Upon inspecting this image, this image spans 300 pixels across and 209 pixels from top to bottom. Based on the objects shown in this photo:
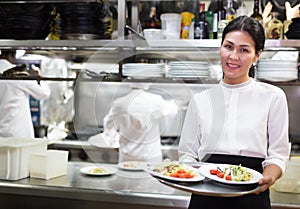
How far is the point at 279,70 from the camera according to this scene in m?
2.38

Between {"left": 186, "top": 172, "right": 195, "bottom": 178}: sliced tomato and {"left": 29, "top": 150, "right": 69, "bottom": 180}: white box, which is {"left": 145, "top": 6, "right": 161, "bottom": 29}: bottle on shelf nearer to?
{"left": 29, "top": 150, "right": 69, "bottom": 180}: white box

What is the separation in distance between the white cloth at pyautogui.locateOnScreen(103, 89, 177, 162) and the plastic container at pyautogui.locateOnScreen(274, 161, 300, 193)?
746mm

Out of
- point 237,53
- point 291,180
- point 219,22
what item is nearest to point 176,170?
point 237,53

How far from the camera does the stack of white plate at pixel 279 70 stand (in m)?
2.38

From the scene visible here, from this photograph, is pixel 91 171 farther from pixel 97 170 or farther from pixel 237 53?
pixel 237 53

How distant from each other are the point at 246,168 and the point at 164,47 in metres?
1.16

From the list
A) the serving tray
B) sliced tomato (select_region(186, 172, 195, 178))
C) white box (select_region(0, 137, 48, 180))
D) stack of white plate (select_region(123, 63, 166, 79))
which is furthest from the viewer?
stack of white plate (select_region(123, 63, 166, 79))

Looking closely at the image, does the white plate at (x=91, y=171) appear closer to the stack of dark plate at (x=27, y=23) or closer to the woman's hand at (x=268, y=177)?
the stack of dark plate at (x=27, y=23)

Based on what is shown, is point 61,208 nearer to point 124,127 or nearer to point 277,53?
point 124,127

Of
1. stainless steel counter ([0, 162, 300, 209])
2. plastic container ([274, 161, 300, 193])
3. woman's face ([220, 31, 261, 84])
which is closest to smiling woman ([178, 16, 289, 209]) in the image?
woman's face ([220, 31, 261, 84])

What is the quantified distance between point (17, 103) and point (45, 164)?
139 cm

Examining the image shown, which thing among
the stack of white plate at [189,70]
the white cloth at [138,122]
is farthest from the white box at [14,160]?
the stack of white plate at [189,70]

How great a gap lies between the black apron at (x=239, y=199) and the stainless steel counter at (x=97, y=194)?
34 centimetres

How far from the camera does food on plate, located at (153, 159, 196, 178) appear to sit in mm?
1584
